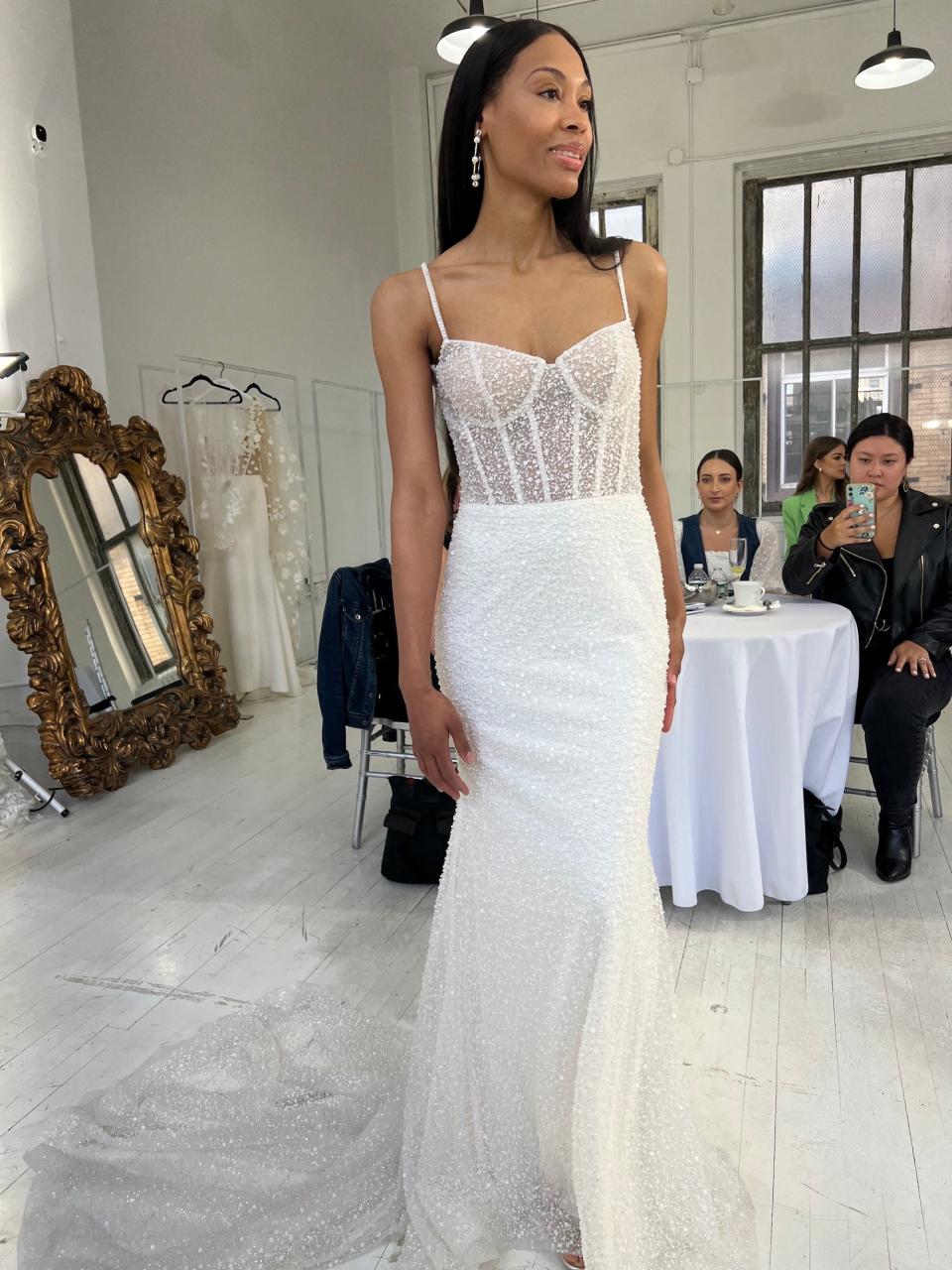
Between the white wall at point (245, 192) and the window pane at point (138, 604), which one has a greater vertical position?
the white wall at point (245, 192)

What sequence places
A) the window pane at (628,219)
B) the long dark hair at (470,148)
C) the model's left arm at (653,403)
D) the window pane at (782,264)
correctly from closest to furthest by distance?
the long dark hair at (470,148) < the model's left arm at (653,403) < the window pane at (782,264) < the window pane at (628,219)

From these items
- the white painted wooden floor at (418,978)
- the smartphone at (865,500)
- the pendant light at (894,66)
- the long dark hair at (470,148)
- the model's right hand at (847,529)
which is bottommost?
the white painted wooden floor at (418,978)

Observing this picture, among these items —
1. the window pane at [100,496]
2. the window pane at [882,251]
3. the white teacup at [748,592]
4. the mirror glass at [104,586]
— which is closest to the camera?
the white teacup at [748,592]

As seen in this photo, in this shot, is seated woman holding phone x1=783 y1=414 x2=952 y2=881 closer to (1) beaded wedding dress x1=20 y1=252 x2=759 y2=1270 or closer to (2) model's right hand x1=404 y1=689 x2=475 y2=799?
(1) beaded wedding dress x1=20 y1=252 x2=759 y2=1270

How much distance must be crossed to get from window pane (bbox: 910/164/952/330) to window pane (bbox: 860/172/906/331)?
98 mm

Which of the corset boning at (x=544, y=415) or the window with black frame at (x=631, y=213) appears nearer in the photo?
the corset boning at (x=544, y=415)

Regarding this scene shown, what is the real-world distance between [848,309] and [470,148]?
21.2ft

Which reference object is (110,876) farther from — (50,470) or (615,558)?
(615,558)

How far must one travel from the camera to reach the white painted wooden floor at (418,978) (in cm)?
166

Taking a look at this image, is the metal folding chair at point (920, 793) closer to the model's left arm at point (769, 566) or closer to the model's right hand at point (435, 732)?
the model's left arm at point (769, 566)

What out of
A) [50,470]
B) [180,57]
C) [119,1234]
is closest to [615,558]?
[119,1234]

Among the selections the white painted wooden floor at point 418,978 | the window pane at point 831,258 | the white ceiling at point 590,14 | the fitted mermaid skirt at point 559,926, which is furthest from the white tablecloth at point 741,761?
the white ceiling at point 590,14

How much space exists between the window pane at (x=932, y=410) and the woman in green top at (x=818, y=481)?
2316 mm

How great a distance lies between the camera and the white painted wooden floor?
1.66m
